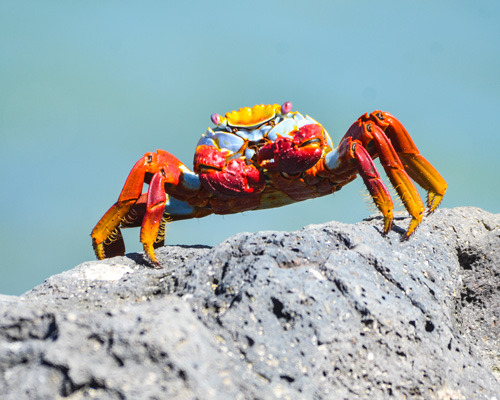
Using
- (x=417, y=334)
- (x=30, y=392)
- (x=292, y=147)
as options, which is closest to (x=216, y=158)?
(x=292, y=147)

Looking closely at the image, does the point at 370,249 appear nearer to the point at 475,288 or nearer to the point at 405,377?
the point at 405,377

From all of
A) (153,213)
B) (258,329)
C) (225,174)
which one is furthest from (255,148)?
(258,329)

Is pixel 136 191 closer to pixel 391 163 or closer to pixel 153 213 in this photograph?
pixel 153 213

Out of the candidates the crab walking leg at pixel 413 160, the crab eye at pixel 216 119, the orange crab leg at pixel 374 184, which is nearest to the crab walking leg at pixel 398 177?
the orange crab leg at pixel 374 184

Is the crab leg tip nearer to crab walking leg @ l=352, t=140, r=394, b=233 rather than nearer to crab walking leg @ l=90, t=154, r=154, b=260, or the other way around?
crab walking leg @ l=90, t=154, r=154, b=260

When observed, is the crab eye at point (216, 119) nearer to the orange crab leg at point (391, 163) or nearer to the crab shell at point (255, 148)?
the crab shell at point (255, 148)

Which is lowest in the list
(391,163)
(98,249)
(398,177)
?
(98,249)

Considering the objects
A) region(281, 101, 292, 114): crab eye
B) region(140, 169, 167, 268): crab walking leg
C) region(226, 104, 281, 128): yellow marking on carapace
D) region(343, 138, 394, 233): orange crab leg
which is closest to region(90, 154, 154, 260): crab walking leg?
region(140, 169, 167, 268): crab walking leg
